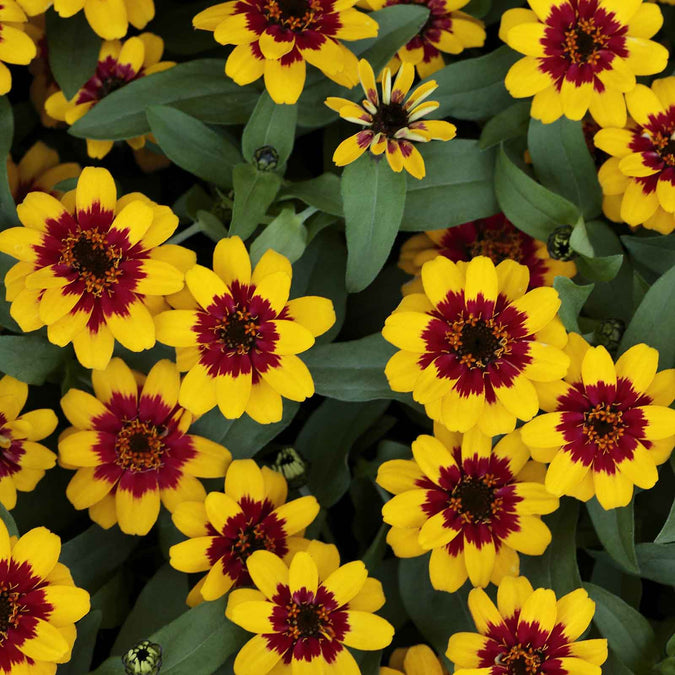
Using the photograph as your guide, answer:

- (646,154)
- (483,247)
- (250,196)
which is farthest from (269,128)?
(646,154)

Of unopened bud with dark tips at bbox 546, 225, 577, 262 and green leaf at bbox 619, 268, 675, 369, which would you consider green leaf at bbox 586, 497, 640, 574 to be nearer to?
green leaf at bbox 619, 268, 675, 369

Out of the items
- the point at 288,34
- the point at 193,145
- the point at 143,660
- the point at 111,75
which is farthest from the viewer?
the point at 111,75

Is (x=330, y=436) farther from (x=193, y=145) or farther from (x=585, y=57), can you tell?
(x=585, y=57)

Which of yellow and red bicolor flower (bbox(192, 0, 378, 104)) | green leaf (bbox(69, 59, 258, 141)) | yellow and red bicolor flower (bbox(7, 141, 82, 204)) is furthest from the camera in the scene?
yellow and red bicolor flower (bbox(7, 141, 82, 204))

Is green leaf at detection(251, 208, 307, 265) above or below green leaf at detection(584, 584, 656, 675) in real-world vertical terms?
above

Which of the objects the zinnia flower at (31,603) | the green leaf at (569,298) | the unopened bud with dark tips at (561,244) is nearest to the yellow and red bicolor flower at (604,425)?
the green leaf at (569,298)

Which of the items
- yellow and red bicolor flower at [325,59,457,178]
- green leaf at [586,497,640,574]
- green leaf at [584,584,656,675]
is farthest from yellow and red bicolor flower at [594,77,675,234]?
green leaf at [584,584,656,675]

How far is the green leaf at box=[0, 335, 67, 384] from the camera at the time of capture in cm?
121

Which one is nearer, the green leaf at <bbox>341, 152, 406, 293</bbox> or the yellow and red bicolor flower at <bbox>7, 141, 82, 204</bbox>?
the green leaf at <bbox>341, 152, 406, 293</bbox>

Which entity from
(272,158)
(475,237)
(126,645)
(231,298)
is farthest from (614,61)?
(126,645)

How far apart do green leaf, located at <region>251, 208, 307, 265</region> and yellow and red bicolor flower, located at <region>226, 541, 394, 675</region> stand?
40cm

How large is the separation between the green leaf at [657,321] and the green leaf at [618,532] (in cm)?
21

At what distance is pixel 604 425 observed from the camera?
118 centimetres

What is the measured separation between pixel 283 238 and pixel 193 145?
0.66 ft
